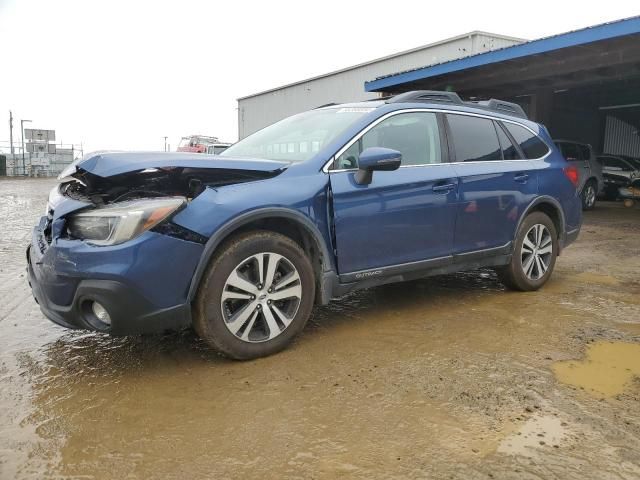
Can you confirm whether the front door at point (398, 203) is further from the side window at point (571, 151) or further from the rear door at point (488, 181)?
the side window at point (571, 151)

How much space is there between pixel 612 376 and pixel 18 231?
8.63m

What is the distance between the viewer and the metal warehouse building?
38.3 feet

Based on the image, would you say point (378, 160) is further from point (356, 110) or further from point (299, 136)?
point (299, 136)

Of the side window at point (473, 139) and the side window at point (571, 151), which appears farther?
the side window at point (571, 151)

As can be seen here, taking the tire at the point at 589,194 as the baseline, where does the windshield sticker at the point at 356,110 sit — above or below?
above

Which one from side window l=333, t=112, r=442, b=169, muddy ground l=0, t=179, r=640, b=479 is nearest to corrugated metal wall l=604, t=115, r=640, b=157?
muddy ground l=0, t=179, r=640, b=479

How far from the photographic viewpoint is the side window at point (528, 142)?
479cm

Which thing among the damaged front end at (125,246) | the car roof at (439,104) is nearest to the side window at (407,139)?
the car roof at (439,104)

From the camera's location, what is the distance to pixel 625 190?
13.2m

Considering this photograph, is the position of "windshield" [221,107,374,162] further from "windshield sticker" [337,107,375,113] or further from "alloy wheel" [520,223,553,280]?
"alloy wheel" [520,223,553,280]

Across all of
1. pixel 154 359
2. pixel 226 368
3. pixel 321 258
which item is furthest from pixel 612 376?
pixel 154 359

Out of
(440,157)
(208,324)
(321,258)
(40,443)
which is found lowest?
(40,443)

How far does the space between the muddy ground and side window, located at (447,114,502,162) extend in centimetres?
128

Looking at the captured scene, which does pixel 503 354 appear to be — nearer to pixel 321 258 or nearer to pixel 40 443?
pixel 321 258
